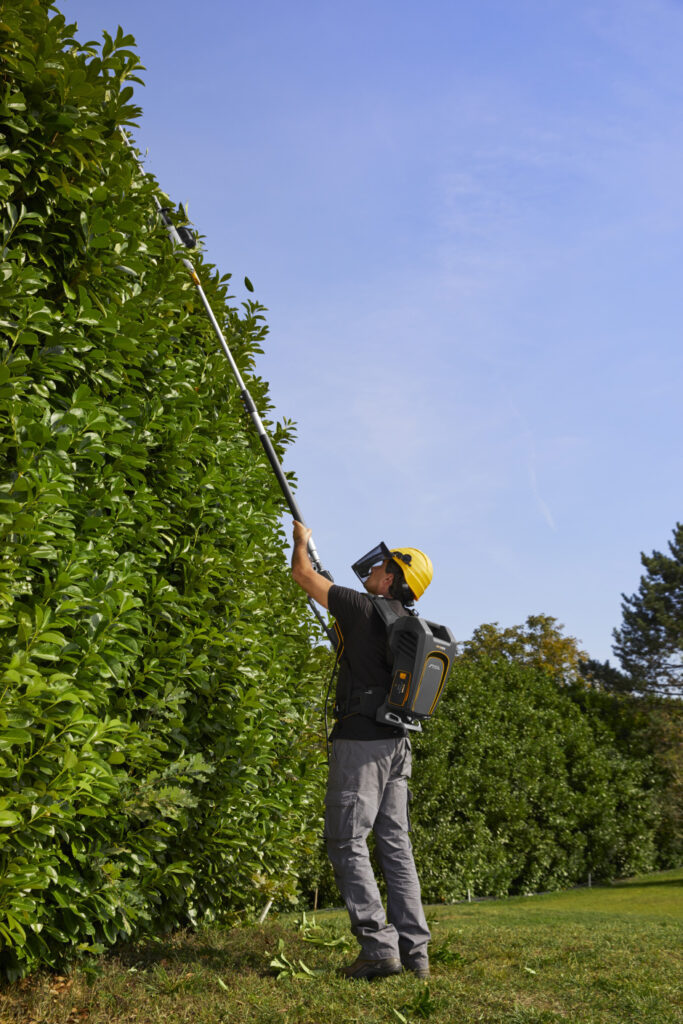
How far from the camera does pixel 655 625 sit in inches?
1661

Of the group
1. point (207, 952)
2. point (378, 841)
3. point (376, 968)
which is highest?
point (378, 841)

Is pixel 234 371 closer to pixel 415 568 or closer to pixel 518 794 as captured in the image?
pixel 415 568

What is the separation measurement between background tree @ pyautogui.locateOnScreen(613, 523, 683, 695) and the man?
38.0 metres

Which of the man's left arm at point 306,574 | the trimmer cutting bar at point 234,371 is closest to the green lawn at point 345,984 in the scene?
the man's left arm at point 306,574

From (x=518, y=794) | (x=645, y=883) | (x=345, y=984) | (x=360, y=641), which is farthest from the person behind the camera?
(x=645, y=883)

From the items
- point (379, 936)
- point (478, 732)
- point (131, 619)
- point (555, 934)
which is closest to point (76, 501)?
point (131, 619)

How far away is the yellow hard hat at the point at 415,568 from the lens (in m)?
5.47

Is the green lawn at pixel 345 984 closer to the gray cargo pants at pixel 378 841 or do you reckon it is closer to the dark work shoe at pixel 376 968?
the dark work shoe at pixel 376 968

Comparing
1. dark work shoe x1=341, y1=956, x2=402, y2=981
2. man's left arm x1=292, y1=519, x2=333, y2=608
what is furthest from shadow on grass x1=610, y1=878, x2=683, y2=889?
man's left arm x1=292, y1=519, x2=333, y2=608

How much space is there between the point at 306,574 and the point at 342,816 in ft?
4.72

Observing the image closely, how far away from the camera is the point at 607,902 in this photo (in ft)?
44.0

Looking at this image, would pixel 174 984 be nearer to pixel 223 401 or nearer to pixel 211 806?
pixel 211 806

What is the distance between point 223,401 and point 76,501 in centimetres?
213

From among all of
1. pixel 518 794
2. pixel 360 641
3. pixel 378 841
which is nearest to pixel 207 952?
pixel 378 841
